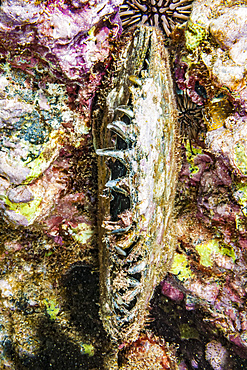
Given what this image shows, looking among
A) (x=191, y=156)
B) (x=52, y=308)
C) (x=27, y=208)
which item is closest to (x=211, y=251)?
Result: (x=191, y=156)

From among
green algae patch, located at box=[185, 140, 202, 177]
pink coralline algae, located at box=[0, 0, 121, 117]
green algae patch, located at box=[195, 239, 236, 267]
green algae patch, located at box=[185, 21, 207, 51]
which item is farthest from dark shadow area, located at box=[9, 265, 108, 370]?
green algae patch, located at box=[185, 21, 207, 51]

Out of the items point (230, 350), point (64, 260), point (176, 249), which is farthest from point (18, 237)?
point (230, 350)

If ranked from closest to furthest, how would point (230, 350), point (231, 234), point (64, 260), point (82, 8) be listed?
point (82, 8), point (231, 234), point (230, 350), point (64, 260)

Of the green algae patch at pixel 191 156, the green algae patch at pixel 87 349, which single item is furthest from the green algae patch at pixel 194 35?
the green algae patch at pixel 87 349

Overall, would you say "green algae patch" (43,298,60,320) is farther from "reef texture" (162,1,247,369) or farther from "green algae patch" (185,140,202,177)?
"green algae patch" (185,140,202,177)

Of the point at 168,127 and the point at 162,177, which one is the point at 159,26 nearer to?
the point at 168,127

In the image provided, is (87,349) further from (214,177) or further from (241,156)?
(241,156)

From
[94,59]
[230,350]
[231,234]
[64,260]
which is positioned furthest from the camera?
[64,260]
